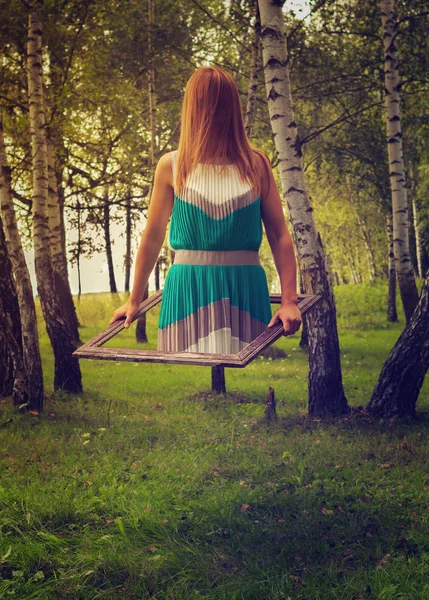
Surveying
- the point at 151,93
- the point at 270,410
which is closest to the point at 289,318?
the point at 270,410

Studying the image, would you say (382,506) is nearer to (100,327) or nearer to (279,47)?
(279,47)

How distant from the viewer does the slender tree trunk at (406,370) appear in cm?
975

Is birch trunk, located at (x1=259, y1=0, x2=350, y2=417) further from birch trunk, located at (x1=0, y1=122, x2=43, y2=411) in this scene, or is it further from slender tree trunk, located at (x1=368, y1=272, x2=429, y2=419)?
birch trunk, located at (x1=0, y1=122, x2=43, y2=411)

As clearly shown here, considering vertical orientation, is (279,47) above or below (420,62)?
below

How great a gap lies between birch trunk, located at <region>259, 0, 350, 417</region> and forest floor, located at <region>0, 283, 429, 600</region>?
606mm

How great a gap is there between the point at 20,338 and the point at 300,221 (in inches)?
203

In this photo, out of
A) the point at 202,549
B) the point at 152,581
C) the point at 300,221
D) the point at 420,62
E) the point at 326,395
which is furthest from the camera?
the point at 420,62

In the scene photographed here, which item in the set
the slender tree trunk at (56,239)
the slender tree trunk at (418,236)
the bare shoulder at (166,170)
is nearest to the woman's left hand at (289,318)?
the bare shoulder at (166,170)

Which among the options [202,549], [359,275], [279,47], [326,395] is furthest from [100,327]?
[359,275]

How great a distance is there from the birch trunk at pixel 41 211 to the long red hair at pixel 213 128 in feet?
32.8

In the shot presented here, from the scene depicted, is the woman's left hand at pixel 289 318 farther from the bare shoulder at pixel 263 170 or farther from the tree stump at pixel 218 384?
the tree stump at pixel 218 384

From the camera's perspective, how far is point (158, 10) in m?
21.4

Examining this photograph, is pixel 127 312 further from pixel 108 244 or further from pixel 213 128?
pixel 108 244

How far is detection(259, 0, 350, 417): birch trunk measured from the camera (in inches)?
352
